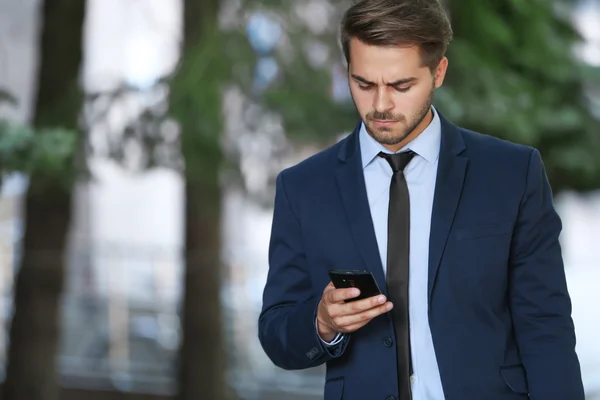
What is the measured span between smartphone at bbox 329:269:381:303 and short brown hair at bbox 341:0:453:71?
1.65ft

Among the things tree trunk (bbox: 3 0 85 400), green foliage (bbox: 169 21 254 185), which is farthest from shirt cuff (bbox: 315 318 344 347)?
tree trunk (bbox: 3 0 85 400)

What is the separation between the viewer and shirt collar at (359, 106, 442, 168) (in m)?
2.21

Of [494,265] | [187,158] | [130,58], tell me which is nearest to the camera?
[494,265]

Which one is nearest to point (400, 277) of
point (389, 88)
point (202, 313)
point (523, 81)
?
point (389, 88)

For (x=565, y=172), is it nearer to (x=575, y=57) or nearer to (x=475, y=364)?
(x=575, y=57)

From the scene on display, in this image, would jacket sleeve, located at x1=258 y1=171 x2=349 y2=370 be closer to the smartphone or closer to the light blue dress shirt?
the light blue dress shirt

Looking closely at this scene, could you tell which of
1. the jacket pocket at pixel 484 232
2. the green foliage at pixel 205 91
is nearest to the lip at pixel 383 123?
the jacket pocket at pixel 484 232

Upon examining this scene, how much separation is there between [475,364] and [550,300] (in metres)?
0.21

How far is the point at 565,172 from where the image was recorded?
23.9ft

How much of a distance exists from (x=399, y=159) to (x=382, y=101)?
180mm

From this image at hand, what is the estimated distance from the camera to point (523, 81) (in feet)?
20.2

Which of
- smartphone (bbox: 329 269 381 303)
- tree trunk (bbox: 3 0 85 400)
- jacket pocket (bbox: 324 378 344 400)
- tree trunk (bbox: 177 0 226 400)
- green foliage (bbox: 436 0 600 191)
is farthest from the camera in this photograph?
tree trunk (bbox: 177 0 226 400)

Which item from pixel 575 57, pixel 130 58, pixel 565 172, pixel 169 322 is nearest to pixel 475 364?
pixel 575 57

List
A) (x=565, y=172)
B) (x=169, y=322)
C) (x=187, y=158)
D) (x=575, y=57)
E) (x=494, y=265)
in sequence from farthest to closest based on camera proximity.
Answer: (x=169, y=322) → (x=565, y=172) → (x=575, y=57) → (x=187, y=158) → (x=494, y=265)
